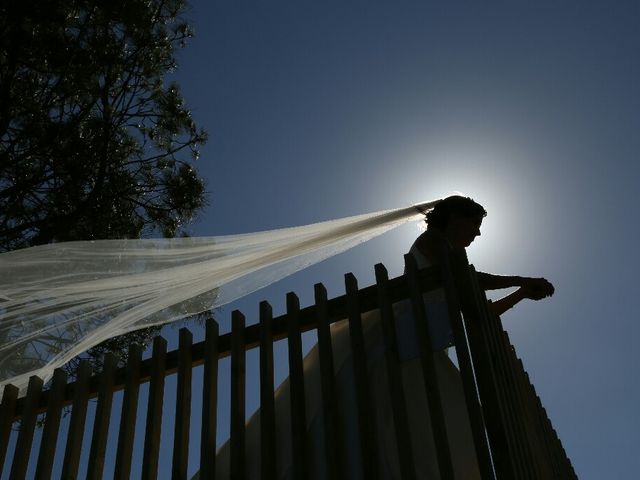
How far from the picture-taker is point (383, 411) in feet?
8.04

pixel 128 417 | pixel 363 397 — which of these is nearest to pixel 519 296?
pixel 363 397

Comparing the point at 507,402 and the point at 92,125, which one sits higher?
the point at 92,125

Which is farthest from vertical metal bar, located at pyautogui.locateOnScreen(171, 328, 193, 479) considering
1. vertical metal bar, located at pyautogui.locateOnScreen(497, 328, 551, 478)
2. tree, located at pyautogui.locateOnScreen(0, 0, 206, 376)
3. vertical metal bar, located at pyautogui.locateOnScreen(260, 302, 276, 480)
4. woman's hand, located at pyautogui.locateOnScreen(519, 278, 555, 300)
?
tree, located at pyautogui.locateOnScreen(0, 0, 206, 376)

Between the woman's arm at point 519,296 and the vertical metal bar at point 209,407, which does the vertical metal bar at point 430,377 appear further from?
the vertical metal bar at point 209,407

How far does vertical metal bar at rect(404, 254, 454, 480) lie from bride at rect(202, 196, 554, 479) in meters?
0.05

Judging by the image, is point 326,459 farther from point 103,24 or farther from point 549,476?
point 103,24

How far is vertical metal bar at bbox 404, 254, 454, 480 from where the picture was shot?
6.75ft

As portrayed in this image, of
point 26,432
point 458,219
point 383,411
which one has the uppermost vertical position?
point 458,219

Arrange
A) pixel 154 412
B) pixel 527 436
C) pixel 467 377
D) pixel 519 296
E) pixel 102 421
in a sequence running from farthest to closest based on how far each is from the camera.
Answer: pixel 519 296 → pixel 102 421 → pixel 154 412 → pixel 527 436 → pixel 467 377

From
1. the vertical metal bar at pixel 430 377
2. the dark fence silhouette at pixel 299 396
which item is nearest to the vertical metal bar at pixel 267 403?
the dark fence silhouette at pixel 299 396

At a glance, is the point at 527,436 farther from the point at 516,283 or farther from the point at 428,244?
the point at 428,244

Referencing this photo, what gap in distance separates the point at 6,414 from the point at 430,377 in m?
2.19

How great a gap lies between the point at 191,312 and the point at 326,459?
135cm

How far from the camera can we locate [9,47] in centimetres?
639
